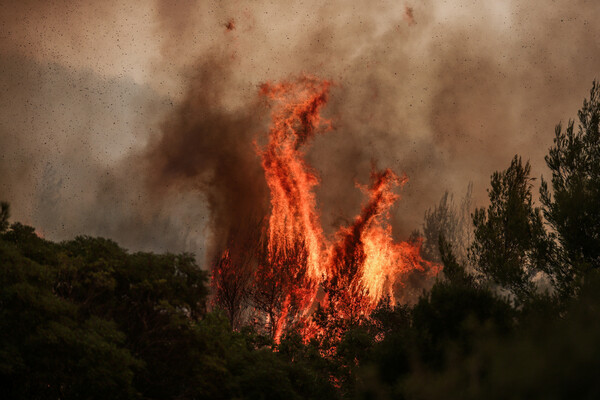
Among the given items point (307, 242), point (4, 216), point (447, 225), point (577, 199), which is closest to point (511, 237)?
point (577, 199)

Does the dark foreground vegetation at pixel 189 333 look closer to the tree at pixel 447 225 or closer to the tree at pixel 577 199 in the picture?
the tree at pixel 577 199

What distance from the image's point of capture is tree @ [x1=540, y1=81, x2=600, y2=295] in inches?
1051

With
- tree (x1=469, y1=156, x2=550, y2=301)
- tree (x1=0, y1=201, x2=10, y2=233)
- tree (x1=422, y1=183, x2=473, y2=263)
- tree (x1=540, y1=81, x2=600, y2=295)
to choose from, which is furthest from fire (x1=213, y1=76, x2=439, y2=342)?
tree (x1=0, y1=201, x2=10, y2=233)

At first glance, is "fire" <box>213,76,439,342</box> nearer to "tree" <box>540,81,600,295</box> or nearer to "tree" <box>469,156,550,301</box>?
"tree" <box>469,156,550,301</box>

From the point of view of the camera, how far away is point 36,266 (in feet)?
60.2

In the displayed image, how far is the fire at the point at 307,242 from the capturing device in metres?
42.5

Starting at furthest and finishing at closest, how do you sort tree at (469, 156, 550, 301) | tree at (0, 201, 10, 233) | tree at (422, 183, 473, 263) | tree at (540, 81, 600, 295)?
tree at (422, 183, 473, 263) < tree at (469, 156, 550, 301) < tree at (540, 81, 600, 295) < tree at (0, 201, 10, 233)

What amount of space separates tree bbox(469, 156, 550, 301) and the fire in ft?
29.0

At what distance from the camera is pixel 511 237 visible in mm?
34188

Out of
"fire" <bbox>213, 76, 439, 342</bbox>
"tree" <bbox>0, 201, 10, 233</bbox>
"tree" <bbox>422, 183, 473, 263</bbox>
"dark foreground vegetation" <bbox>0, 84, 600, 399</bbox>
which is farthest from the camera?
"tree" <bbox>422, 183, 473, 263</bbox>

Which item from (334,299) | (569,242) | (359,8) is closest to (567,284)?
(569,242)

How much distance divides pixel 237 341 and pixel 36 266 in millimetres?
8516

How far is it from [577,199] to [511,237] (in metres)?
7.48

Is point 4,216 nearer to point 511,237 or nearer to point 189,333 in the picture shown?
point 189,333
